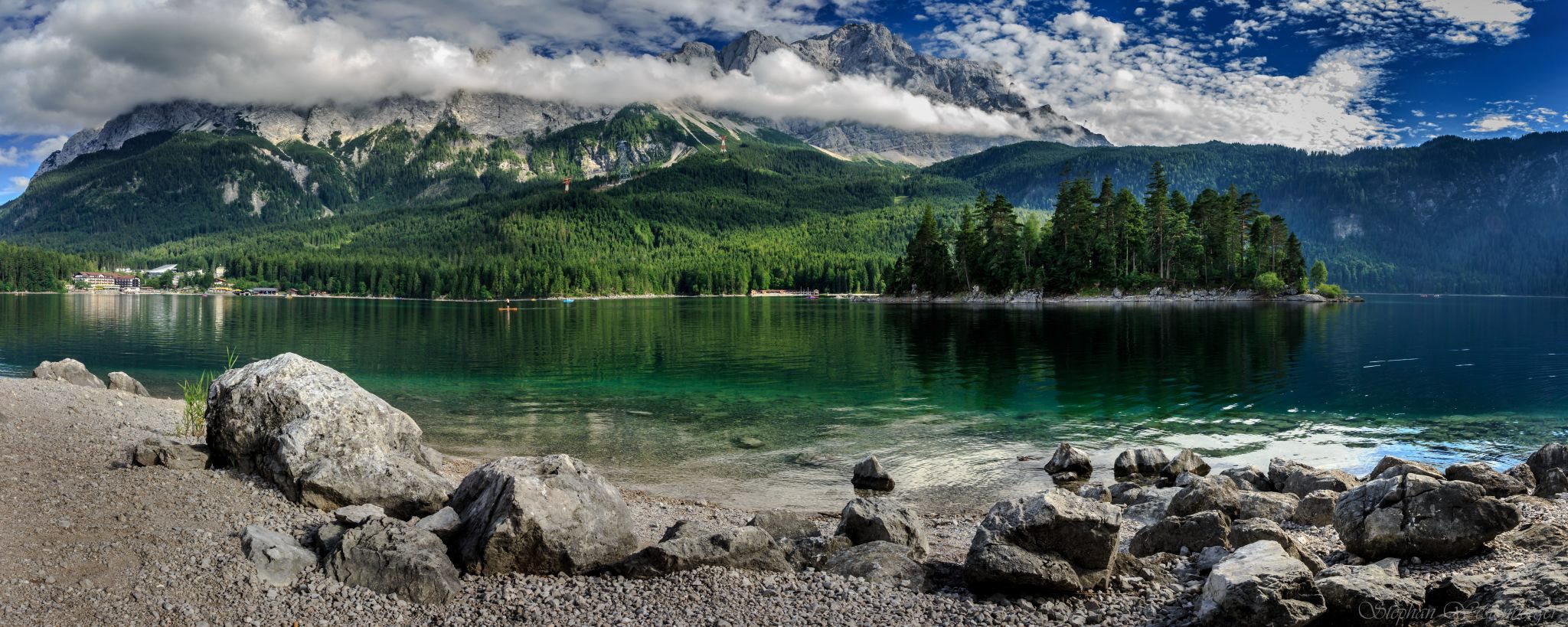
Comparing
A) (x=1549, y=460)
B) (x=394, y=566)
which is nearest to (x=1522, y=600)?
(x=394, y=566)

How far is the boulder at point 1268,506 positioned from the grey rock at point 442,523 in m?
15.9

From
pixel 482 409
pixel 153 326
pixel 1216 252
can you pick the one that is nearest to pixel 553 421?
pixel 482 409

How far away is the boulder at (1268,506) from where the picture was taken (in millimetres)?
17062

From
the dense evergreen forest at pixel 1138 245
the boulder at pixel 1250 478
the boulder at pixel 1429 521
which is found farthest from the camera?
the dense evergreen forest at pixel 1138 245

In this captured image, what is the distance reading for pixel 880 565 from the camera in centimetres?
1259

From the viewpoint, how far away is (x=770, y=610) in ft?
36.4

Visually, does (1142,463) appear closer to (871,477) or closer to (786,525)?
(871,477)

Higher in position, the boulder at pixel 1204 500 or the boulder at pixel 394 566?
the boulder at pixel 394 566

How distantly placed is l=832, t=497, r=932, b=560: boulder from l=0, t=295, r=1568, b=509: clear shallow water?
20.4ft

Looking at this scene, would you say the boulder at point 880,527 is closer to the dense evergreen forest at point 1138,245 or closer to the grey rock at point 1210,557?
the grey rock at point 1210,557

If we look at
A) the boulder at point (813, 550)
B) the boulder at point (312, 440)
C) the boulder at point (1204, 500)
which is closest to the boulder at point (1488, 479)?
the boulder at point (1204, 500)

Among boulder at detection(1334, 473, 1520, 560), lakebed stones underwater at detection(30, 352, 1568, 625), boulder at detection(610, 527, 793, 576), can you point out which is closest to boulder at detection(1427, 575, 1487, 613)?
lakebed stones underwater at detection(30, 352, 1568, 625)

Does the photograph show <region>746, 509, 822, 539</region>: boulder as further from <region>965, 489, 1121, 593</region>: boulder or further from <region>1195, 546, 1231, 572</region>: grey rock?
<region>1195, 546, 1231, 572</region>: grey rock

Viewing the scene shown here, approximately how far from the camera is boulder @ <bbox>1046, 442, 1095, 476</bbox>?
2400 centimetres
